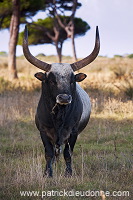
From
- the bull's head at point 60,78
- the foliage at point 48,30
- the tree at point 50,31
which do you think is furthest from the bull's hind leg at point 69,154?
the foliage at point 48,30

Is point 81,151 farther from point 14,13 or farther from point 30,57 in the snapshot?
point 14,13

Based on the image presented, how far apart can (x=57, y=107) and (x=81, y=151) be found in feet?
6.16

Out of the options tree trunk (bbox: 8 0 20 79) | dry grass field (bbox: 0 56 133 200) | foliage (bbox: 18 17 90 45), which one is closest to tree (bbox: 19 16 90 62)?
foliage (bbox: 18 17 90 45)

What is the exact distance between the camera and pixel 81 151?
6730mm

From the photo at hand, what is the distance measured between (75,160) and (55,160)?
0.38 m

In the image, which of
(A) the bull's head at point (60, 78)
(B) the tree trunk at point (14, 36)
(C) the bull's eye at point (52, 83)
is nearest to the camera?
(A) the bull's head at point (60, 78)

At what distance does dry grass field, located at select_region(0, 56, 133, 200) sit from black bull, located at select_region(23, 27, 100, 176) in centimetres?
26

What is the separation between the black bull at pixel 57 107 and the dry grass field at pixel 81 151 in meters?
0.26

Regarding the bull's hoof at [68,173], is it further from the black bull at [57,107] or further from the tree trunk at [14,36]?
the tree trunk at [14,36]

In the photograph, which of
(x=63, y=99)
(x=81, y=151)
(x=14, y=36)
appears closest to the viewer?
(x=63, y=99)

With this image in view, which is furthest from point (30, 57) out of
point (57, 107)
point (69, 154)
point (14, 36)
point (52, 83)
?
point (14, 36)

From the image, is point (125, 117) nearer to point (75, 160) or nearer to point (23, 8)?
point (75, 160)

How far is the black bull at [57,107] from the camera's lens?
196 inches

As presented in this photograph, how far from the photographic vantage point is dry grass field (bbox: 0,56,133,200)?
4402mm
